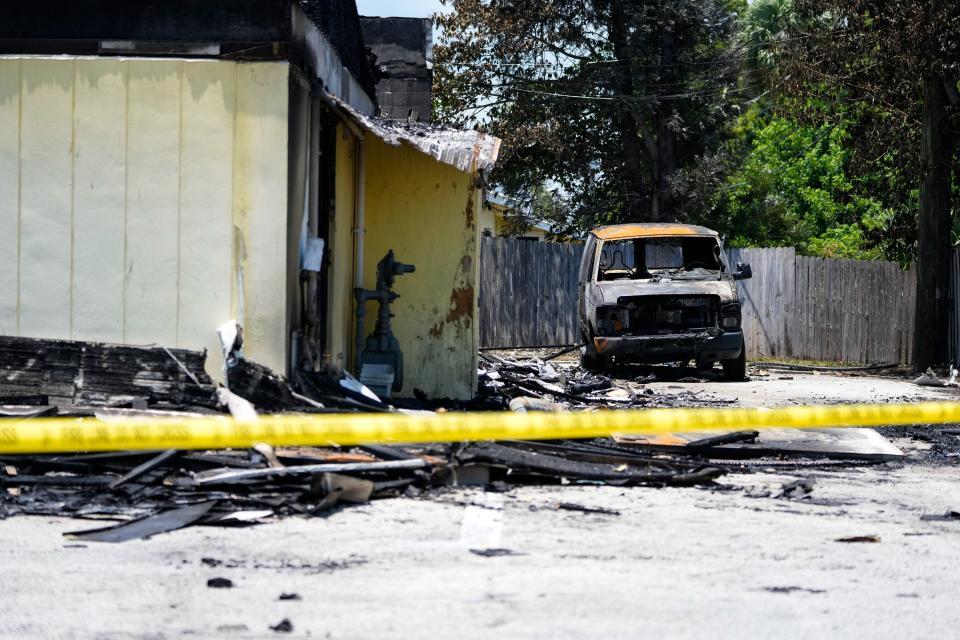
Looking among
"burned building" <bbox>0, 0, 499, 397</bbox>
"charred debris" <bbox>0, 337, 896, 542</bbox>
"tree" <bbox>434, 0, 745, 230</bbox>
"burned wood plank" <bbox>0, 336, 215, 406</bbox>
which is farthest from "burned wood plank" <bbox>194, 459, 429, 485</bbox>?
"tree" <bbox>434, 0, 745, 230</bbox>

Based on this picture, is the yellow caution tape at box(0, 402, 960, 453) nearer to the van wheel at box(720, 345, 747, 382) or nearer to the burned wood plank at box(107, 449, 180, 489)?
the burned wood plank at box(107, 449, 180, 489)

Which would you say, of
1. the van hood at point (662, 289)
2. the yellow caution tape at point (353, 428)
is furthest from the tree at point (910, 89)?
the yellow caution tape at point (353, 428)

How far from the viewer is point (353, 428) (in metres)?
4.43

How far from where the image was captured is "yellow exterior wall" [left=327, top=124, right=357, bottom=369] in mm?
11711

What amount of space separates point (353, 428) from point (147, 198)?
5.89 meters

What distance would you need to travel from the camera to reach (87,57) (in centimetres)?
973

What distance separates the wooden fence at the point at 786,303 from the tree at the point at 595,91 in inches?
303

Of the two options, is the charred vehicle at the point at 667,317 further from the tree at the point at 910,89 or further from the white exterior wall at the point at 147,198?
the white exterior wall at the point at 147,198

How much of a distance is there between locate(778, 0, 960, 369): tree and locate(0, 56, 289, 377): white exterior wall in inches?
502

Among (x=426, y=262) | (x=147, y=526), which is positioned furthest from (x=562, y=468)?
(x=426, y=262)

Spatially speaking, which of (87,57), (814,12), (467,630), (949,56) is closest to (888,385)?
(949,56)

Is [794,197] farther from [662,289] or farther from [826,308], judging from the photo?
[662,289]

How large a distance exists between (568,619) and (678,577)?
86cm

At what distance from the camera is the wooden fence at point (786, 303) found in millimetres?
22578
